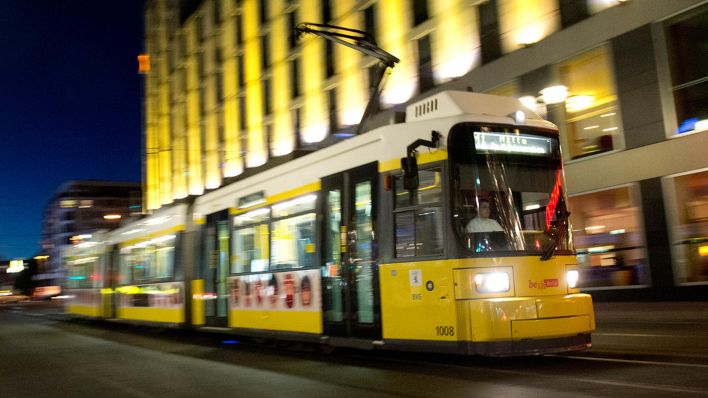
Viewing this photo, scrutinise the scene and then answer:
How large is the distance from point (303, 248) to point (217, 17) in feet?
111

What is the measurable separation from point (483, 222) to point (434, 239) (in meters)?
0.63

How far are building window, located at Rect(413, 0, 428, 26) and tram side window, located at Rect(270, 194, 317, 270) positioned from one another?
1416 cm

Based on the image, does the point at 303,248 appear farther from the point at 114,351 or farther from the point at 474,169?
the point at 114,351

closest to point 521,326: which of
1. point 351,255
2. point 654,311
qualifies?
point 351,255

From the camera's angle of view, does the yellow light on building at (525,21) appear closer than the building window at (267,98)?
Yes

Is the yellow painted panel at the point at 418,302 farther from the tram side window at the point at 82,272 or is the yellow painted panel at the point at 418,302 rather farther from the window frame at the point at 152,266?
the tram side window at the point at 82,272

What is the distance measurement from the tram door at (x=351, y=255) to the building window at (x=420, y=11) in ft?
48.7

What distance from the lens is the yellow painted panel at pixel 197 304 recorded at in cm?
1415

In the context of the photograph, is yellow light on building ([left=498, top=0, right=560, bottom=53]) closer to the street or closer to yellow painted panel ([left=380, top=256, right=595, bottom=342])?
the street

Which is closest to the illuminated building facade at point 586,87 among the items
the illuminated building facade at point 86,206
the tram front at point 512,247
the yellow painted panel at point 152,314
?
the tram front at point 512,247

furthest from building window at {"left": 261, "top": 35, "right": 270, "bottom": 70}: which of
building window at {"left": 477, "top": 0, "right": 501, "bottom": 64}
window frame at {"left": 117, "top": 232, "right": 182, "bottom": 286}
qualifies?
window frame at {"left": 117, "top": 232, "right": 182, "bottom": 286}

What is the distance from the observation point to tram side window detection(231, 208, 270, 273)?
37.9 ft

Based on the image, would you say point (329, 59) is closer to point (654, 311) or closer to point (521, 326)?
point (654, 311)

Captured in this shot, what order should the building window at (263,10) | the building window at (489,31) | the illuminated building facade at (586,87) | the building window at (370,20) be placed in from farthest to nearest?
the building window at (263,10)
the building window at (370,20)
the building window at (489,31)
the illuminated building facade at (586,87)
